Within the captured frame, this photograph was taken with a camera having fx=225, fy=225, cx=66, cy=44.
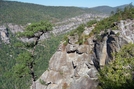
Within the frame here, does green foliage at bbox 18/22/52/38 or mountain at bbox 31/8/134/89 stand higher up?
green foliage at bbox 18/22/52/38

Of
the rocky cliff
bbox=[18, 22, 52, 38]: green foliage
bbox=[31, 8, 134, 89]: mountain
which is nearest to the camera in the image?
bbox=[31, 8, 134, 89]: mountain

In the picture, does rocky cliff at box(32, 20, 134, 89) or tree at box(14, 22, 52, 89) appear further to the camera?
tree at box(14, 22, 52, 89)

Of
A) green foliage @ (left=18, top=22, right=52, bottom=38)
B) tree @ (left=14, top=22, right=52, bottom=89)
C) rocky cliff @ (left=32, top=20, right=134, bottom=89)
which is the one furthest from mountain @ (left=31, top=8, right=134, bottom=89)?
green foliage @ (left=18, top=22, right=52, bottom=38)

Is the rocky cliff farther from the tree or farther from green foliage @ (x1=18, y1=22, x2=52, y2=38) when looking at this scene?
green foliage @ (x1=18, y1=22, x2=52, y2=38)

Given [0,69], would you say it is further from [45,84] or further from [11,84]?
[45,84]

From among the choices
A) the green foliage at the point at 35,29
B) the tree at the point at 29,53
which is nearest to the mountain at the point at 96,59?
the tree at the point at 29,53

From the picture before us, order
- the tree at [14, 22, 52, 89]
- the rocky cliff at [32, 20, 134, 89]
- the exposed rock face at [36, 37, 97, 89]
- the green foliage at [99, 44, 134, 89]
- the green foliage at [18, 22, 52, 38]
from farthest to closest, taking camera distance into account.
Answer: the exposed rock face at [36, 37, 97, 89] < the tree at [14, 22, 52, 89] < the green foliage at [18, 22, 52, 38] < the rocky cliff at [32, 20, 134, 89] < the green foliage at [99, 44, 134, 89]

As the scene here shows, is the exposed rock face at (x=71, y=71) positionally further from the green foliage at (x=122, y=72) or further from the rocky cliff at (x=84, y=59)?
the green foliage at (x=122, y=72)

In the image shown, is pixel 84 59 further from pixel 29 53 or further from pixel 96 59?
pixel 29 53
